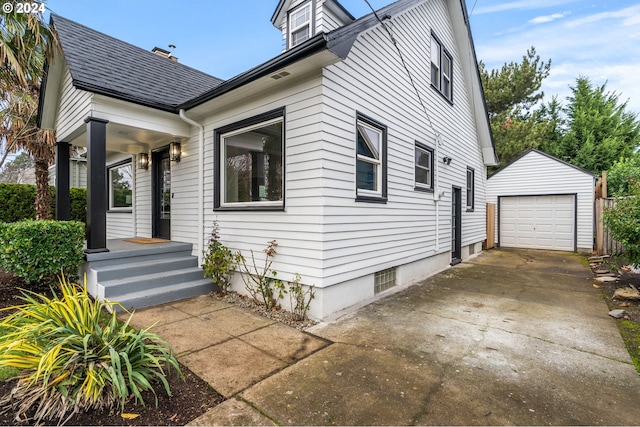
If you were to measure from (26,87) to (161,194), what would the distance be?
4.06 m

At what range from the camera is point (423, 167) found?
7.10 m

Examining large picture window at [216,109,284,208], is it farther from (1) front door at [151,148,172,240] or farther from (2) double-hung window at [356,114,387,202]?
(1) front door at [151,148,172,240]

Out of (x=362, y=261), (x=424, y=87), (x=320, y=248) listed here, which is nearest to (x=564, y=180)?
(x=424, y=87)

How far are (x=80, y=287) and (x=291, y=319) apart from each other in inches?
140

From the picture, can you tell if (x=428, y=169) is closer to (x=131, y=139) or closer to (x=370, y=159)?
(x=370, y=159)

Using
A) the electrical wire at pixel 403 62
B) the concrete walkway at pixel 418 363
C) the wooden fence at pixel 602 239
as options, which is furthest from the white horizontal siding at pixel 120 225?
the wooden fence at pixel 602 239

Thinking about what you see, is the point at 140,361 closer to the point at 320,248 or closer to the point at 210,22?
the point at 320,248

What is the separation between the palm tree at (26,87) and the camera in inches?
223

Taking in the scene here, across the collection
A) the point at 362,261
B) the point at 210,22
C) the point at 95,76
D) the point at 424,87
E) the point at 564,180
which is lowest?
the point at 362,261

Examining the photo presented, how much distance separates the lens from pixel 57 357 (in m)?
2.19

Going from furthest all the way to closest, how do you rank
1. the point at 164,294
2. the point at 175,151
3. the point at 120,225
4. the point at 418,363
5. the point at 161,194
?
the point at 120,225
the point at 161,194
the point at 175,151
the point at 164,294
the point at 418,363

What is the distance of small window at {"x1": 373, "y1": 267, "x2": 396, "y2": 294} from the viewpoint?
541cm

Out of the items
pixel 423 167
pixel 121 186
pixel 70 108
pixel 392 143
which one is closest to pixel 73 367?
pixel 392 143

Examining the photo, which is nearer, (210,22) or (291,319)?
(291,319)
